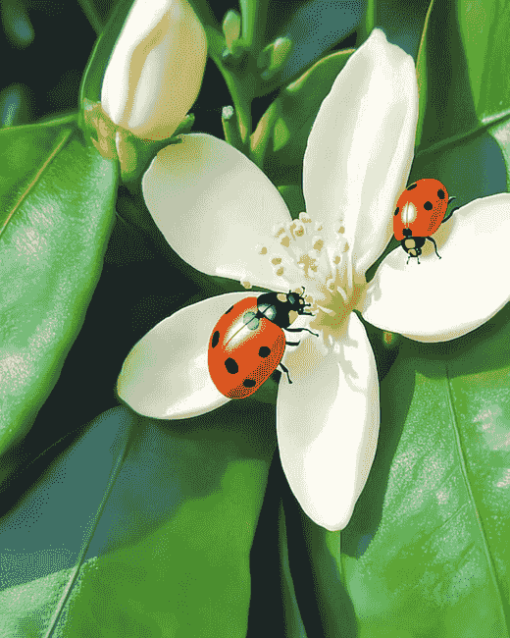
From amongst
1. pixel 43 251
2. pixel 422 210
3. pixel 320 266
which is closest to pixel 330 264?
pixel 320 266

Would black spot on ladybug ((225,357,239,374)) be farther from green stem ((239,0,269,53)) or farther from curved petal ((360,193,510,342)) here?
green stem ((239,0,269,53))

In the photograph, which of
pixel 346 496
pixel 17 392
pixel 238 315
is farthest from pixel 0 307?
pixel 346 496

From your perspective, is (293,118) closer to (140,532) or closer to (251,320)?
(251,320)

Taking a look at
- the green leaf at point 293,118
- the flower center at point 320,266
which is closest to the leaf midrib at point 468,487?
the flower center at point 320,266

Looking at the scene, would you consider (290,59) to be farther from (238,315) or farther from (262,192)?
(238,315)

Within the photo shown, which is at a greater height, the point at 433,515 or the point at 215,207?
the point at 215,207

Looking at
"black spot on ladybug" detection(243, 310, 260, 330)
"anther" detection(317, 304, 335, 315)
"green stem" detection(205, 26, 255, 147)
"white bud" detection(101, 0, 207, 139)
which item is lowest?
"anther" detection(317, 304, 335, 315)

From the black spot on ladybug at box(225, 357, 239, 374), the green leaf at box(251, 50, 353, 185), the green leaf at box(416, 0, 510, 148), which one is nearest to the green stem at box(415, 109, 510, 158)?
the green leaf at box(416, 0, 510, 148)

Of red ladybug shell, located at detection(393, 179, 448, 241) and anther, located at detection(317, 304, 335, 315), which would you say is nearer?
red ladybug shell, located at detection(393, 179, 448, 241)

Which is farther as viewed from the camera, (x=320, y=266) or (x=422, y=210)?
(x=320, y=266)
